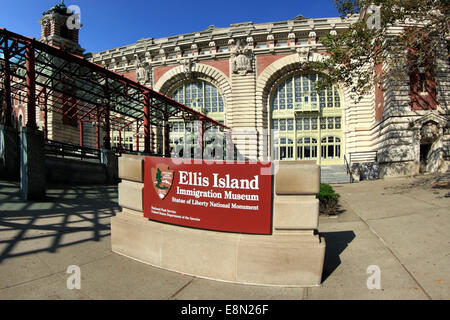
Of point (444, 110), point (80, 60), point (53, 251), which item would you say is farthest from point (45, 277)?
point (444, 110)

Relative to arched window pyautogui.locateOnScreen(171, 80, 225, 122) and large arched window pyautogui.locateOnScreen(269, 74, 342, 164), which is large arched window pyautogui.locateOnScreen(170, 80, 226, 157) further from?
large arched window pyautogui.locateOnScreen(269, 74, 342, 164)

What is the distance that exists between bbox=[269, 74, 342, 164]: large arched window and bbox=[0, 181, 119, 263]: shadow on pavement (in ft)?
65.5

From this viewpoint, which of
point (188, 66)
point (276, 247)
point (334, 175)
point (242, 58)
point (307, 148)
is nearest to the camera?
point (276, 247)

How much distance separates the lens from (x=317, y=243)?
3252 millimetres

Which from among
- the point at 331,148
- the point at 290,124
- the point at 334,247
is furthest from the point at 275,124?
the point at 334,247

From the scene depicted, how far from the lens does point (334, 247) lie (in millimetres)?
4551

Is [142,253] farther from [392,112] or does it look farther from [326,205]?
[392,112]

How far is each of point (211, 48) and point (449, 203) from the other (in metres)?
26.2

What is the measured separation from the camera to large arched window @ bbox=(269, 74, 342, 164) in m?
25.4

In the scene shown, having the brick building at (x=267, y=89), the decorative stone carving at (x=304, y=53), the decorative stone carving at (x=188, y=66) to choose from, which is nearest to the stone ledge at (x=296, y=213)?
the brick building at (x=267, y=89)

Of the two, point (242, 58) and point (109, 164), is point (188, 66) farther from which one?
point (109, 164)

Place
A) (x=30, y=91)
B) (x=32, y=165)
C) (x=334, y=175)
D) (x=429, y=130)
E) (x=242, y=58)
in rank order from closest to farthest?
1. (x=32, y=165)
2. (x=30, y=91)
3. (x=429, y=130)
4. (x=334, y=175)
5. (x=242, y=58)

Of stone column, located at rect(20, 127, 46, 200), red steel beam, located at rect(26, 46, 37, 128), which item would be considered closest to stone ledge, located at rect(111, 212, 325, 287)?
stone column, located at rect(20, 127, 46, 200)

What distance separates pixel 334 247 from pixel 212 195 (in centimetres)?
287
